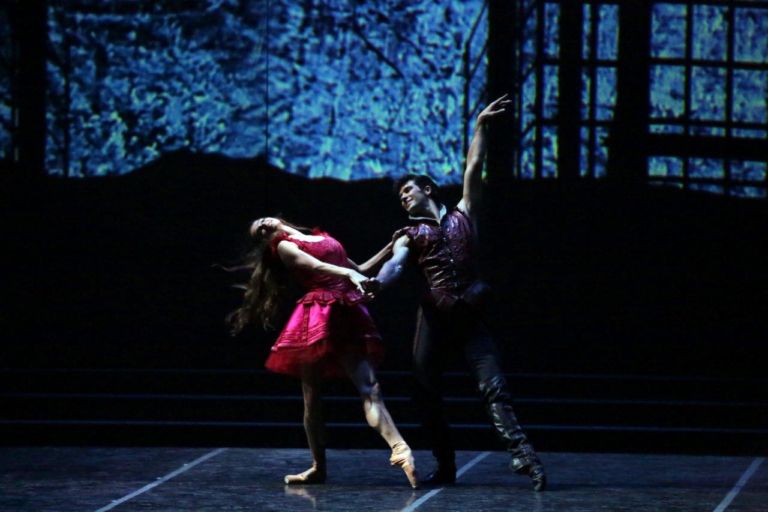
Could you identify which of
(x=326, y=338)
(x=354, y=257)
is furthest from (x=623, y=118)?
(x=326, y=338)

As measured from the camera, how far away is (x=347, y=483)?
27.4 ft

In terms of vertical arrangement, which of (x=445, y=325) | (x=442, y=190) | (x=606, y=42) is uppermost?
(x=606, y=42)

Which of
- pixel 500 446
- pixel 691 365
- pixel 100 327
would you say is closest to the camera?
pixel 500 446

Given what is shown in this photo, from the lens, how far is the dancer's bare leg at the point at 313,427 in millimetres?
8234

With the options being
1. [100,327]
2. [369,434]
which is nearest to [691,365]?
[369,434]

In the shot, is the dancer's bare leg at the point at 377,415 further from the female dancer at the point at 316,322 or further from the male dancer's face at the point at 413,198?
the male dancer's face at the point at 413,198

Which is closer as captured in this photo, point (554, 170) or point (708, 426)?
point (708, 426)

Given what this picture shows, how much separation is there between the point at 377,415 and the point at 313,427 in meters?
0.47

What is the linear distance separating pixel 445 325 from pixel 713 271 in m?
4.84

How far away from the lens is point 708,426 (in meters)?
10.1

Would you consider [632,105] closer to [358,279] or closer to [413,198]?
[413,198]

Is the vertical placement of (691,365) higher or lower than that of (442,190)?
lower

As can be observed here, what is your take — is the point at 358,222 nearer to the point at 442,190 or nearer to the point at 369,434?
the point at 442,190

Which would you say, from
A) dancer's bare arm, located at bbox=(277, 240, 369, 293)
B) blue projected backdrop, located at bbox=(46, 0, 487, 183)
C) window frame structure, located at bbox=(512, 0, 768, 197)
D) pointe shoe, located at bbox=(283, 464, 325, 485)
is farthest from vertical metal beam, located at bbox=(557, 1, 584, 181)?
pointe shoe, located at bbox=(283, 464, 325, 485)
